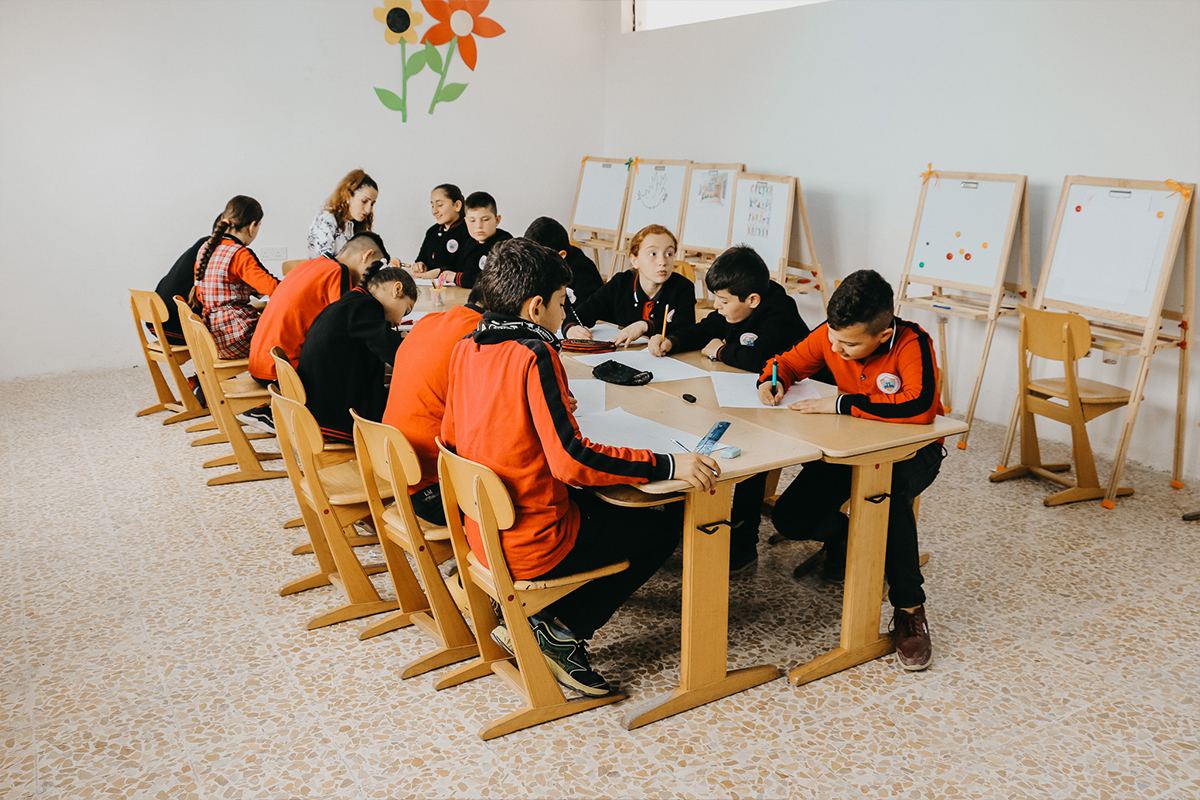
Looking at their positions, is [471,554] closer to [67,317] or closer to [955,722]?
[955,722]

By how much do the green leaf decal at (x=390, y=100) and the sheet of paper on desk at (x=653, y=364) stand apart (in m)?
4.22

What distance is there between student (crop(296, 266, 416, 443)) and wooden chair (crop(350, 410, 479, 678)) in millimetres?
570

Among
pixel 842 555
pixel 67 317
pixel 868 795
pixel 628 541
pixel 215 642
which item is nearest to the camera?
pixel 868 795

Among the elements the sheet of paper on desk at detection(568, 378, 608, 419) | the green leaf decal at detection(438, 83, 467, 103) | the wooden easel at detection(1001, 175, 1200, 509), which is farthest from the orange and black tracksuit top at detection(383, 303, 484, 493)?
the green leaf decal at detection(438, 83, 467, 103)

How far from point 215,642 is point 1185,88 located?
15.0ft

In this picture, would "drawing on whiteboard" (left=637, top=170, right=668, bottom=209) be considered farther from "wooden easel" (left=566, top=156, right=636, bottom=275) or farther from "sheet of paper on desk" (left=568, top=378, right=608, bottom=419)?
"sheet of paper on desk" (left=568, top=378, right=608, bottom=419)

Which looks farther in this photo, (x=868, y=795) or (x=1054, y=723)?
(x=1054, y=723)

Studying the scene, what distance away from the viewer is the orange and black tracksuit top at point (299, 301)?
3643 mm

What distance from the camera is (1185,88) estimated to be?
12.4 feet

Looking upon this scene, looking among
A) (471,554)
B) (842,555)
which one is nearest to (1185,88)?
(842,555)

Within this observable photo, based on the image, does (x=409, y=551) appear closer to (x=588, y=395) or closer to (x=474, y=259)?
(x=588, y=395)

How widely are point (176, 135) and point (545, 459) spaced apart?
204 inches

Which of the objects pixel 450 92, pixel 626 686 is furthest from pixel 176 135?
pixel 626 686

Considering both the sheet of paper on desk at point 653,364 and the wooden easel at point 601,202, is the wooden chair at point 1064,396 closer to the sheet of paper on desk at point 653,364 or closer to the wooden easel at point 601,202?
the sheet of paper on desk at point 653,364
